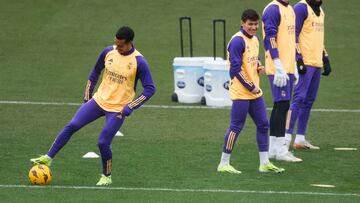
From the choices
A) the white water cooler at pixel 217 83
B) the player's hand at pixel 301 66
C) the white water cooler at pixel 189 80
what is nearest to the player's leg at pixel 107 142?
the player's hand at pixel 301 66

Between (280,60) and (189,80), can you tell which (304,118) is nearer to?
(280,60)

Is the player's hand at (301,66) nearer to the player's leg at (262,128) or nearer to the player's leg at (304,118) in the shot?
the player's leg at (304,118)

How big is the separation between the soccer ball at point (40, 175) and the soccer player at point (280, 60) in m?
3.52

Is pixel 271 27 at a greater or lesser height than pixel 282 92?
greater

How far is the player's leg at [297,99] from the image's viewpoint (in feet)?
50.2

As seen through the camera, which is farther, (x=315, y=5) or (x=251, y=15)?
(x=315, y=5)

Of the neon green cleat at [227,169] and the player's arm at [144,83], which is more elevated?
the player's arm at [144,83]

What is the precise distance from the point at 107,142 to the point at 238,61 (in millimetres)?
2106

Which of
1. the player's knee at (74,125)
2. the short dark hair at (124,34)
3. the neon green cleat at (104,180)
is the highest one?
the short dark hair at (124,34)

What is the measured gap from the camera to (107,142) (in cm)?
1266

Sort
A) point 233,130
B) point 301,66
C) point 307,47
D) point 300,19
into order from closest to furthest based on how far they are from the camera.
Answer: point 233,130 < point 301,66 < point 300,19 < point 307,47

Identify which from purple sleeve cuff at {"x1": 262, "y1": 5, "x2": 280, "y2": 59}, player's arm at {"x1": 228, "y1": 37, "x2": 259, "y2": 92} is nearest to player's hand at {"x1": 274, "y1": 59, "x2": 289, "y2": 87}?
purple sleeve cuff at {"x1": 262, "y1": 5, "x2": 280, "y2": 59}

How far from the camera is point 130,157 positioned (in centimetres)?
1477

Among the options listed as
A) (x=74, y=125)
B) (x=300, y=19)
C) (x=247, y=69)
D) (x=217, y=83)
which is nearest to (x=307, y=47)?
(x=300, y=19)
